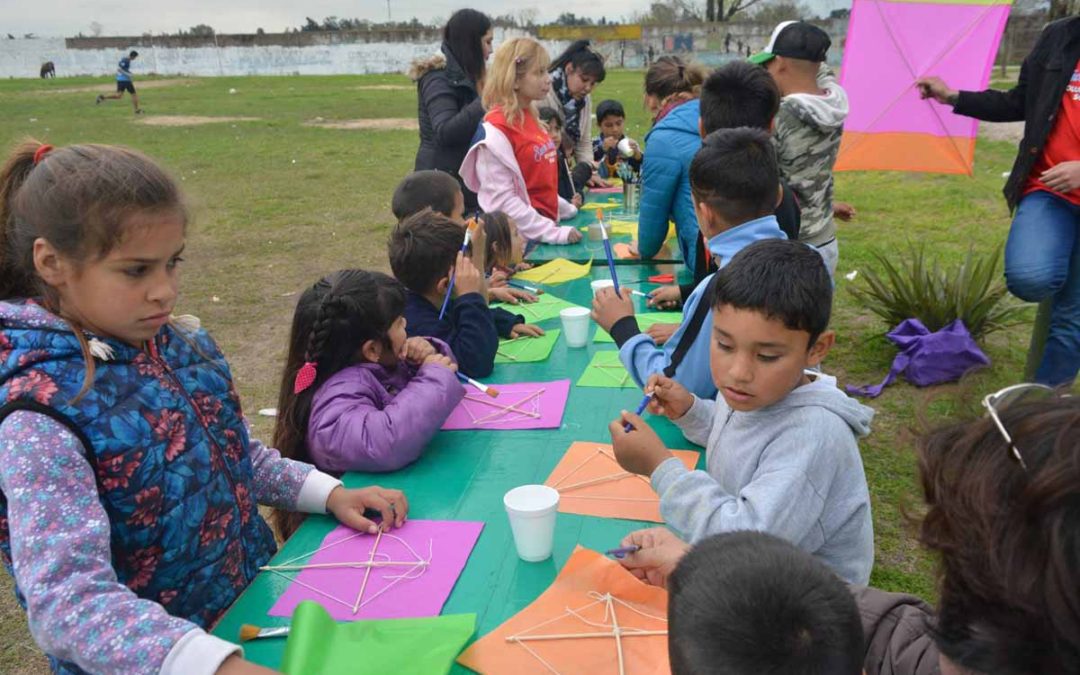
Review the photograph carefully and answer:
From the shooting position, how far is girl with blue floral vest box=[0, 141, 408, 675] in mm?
1006

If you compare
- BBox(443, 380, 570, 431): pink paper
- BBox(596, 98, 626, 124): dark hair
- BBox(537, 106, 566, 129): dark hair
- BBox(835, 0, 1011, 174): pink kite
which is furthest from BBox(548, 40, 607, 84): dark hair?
BBox(443, 380, 570, 431): pink paper

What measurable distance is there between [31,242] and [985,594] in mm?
1413

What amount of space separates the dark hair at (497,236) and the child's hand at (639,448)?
188 cm

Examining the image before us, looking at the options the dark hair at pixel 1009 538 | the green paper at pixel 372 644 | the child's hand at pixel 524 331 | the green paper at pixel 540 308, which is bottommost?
the green paper at pixel 372 644

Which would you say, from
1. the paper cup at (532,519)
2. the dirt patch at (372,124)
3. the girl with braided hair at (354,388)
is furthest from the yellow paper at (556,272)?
the dirt patch at (372,124)

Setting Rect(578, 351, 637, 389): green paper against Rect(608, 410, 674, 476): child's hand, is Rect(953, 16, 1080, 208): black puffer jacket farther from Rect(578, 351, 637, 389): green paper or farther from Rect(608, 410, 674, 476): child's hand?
Rect(608, 410, 674, 476): child's hand

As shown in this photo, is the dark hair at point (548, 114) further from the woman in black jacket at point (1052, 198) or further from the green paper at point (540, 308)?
the woman in black jacket at point (1052, 198)

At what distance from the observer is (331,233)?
298 inches

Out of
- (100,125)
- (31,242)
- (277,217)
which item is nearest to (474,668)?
(31,242)

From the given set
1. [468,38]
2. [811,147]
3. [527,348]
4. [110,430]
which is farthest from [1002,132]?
[110,430]

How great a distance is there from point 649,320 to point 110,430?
191 centimetres

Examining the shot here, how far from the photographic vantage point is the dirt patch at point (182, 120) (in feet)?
53.7

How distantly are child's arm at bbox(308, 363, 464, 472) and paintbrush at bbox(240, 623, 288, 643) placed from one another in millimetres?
540

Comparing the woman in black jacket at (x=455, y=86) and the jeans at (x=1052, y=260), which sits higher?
the woman in black jacket at (x=455, y=86)
